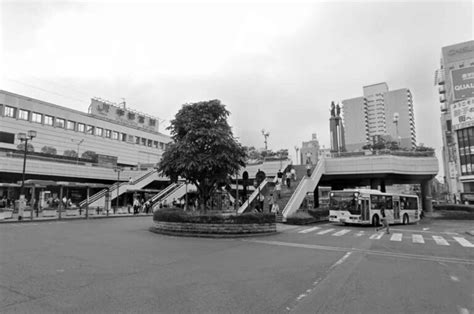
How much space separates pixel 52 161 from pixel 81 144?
538 inches

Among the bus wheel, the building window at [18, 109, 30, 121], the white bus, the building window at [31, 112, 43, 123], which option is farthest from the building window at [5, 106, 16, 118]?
the bus wheel

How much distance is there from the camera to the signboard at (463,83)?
7150 centimetres

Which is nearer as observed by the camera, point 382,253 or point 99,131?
point 382,253

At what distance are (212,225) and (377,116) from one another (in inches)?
1656

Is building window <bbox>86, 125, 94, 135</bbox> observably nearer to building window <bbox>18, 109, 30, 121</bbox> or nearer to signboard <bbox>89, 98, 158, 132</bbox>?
signboard <bbox>89, 98, 158, 132</bbox>

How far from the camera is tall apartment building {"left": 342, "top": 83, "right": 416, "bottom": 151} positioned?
46188mm

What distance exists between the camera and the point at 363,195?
24.9 metres

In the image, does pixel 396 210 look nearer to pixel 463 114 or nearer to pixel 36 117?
pixel 463 114

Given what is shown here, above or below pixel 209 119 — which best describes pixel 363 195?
below

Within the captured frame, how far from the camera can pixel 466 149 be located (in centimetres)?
6494

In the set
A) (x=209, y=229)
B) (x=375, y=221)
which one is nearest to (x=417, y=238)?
(x=375, y=221)

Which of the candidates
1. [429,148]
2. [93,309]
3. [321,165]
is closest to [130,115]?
[321,165]

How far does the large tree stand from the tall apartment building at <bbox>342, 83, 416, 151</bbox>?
32459 millimetres

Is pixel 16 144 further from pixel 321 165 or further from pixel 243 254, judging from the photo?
pixel 243 254
